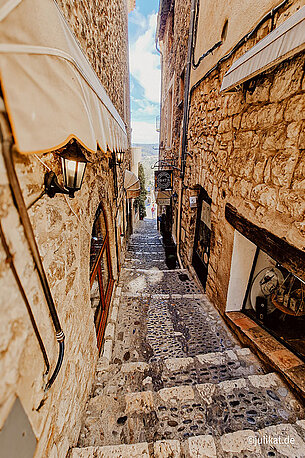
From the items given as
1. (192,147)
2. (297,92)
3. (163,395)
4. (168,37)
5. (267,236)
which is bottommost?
(163,395)

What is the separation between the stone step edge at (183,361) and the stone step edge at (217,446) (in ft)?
2.84

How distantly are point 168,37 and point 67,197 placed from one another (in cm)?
1267

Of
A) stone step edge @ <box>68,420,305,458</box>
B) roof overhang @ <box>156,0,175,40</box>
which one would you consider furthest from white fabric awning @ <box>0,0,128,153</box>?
roof overhang @ <box>156,0,175,40</box>

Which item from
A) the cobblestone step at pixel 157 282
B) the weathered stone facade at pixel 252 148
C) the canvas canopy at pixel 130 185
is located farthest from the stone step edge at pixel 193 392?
the canvas canopy at pixel 130 185

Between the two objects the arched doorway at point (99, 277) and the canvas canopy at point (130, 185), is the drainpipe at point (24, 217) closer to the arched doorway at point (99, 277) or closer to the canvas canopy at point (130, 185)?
the arched doorway at point (99, 277)

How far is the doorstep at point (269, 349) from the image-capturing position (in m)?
2.15

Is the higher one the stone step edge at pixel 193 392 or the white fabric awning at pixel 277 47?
the white fabric awning at pixel 277 47

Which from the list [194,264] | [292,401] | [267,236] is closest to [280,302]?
[292,401]

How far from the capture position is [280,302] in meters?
3.09

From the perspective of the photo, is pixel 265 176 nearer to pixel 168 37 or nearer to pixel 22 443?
pixel 22 443

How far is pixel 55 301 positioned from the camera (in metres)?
1.44

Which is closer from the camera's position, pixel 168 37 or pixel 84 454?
pixel 84 454

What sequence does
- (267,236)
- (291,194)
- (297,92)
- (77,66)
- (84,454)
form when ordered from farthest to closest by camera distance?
(267,236), (291,194), (297,92), (84,454), (77,66)

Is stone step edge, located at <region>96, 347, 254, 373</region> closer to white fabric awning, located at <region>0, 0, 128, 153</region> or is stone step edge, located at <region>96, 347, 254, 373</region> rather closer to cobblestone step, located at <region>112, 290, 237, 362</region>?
cobblestone step, located at <region>112, 290, 237, 362</region>
